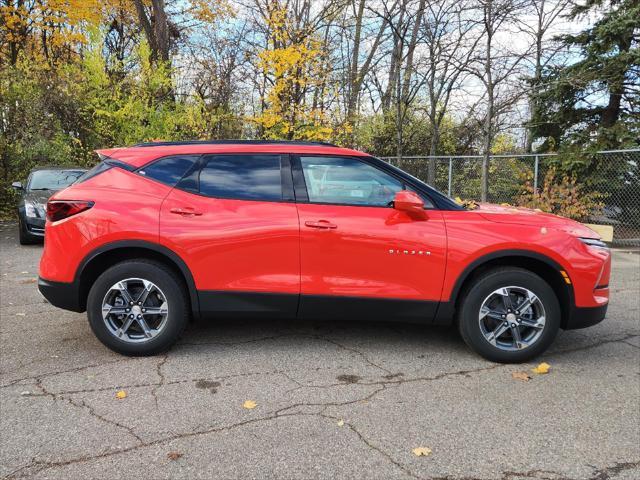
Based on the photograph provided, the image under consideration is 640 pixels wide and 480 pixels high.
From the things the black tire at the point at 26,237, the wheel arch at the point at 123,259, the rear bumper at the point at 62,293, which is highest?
the wheel arch at the point at 123,259

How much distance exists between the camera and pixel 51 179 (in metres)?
10.4

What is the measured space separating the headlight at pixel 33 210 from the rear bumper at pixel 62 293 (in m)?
6.15

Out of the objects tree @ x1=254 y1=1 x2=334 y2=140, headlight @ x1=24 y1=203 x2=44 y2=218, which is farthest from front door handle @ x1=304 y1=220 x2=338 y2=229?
tree @ x1=254 y1=1 x2=334 y2=140

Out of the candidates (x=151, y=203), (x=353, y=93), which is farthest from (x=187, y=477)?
(x=353, y=93)

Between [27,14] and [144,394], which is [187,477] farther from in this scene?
[27,14]

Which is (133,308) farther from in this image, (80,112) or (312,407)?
(80,112)

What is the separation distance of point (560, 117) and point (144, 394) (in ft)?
43.2

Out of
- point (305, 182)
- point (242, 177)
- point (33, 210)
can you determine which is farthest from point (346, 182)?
point (33, 210)

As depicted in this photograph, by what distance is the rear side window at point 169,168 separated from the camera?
396cm

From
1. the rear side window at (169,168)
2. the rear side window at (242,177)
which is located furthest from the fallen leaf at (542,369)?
the rear side window at (169,168)

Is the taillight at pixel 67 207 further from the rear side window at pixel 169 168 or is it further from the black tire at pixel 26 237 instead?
the black tire at pixel 26 237

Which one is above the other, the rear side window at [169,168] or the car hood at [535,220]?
the rear side window at [169,168]

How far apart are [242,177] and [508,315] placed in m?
2.40

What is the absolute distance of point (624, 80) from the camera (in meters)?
11.9
